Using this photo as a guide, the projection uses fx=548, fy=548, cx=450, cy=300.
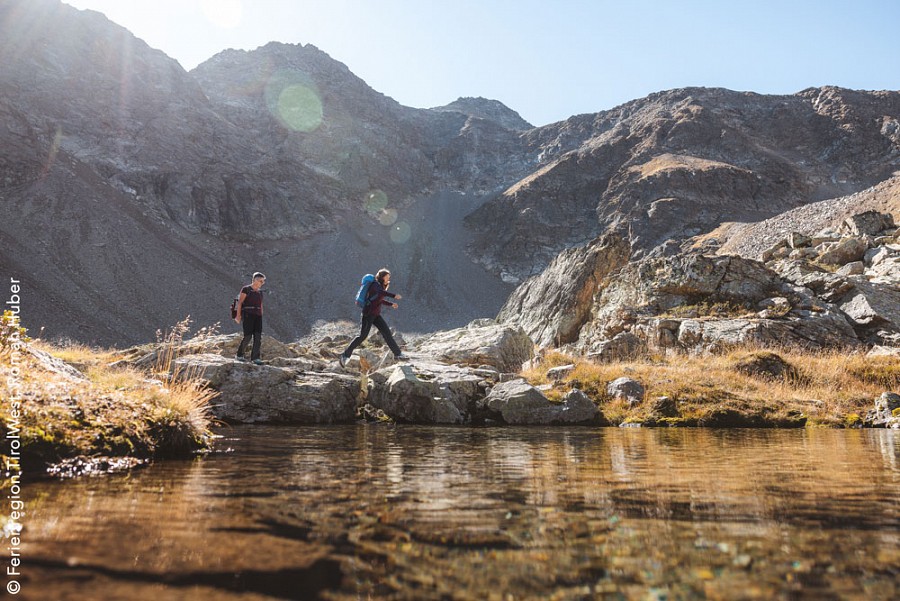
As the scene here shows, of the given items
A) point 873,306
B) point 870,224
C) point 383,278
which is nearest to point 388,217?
point 870,224

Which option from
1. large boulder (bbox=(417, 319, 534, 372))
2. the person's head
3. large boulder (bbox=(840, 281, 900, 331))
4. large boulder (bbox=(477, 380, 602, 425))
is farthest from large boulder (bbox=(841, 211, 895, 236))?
the person's head

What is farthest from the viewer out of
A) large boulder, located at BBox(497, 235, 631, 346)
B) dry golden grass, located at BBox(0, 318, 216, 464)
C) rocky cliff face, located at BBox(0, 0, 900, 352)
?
rocky cliff face, located at BBox(0, 0, 900, 352)

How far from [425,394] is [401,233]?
3662 inches

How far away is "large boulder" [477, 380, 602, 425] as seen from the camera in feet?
36.4

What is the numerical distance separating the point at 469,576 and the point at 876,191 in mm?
73187

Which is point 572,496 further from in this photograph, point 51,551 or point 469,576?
point 51,551

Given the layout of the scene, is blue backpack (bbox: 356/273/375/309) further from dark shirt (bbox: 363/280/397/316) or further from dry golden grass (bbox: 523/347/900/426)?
dry golden grass (bbox: 523/347/900/426)

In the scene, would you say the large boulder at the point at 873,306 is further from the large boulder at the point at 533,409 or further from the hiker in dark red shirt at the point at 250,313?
the hiker in dark red shirt at the point at 250,313

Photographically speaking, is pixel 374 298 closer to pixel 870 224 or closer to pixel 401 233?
pixel 870 224

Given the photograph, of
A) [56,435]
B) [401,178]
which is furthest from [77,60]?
[56,435]

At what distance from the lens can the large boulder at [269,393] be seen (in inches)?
436

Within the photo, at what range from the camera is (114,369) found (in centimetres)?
1145

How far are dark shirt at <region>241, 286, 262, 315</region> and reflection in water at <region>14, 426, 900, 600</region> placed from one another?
8.46 m

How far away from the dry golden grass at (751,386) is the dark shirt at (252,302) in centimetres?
719
